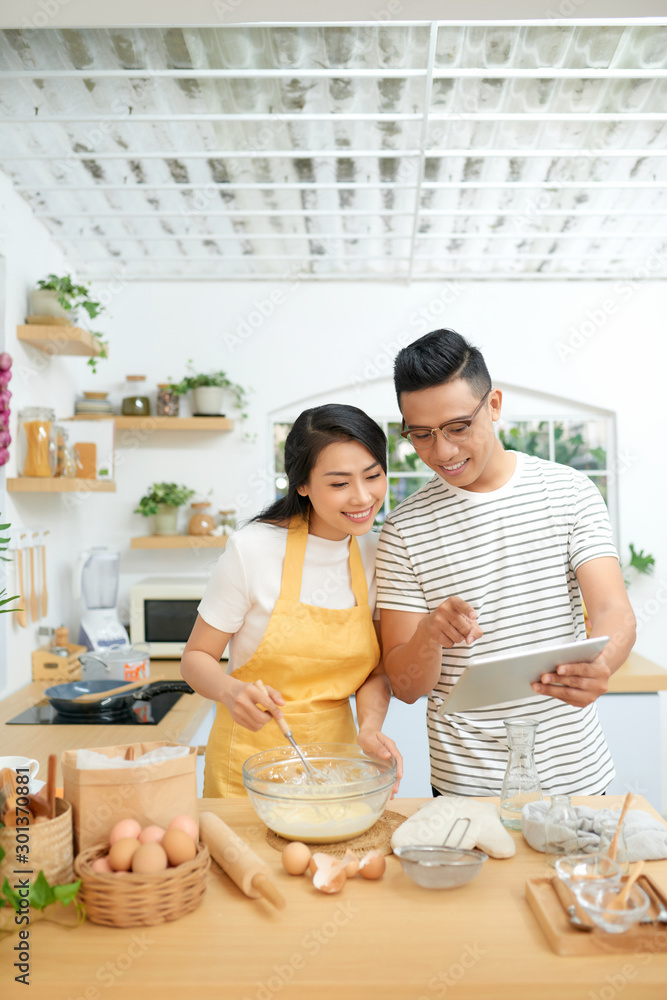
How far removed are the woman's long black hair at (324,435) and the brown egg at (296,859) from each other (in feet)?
2.40

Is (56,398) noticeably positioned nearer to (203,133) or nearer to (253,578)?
(203,133)

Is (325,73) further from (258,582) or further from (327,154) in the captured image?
(258,582)

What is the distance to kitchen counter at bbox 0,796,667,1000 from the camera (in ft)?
2.94

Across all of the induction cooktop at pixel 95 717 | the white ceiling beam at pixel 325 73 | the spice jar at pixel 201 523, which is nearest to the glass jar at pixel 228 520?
the spice jar at pixel 201 523

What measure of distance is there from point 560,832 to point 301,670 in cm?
64

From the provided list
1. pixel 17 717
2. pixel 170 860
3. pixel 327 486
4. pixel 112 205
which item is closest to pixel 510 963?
pixel 170 860

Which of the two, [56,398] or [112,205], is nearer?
[112,205]

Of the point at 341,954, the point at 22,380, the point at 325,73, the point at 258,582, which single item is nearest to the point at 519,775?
the point at 341,954

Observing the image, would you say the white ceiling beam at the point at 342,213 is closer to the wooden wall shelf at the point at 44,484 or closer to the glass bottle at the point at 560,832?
the wooden wall shelf at the point at 44,484

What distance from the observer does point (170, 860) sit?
3.44 ft

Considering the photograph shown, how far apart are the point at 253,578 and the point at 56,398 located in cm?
214

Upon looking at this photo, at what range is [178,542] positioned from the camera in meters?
3.68

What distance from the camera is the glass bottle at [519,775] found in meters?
1.25

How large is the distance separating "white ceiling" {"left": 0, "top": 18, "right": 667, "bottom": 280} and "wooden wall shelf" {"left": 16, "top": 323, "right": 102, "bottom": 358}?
0.51m
